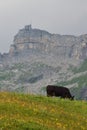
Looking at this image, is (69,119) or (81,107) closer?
(69,119)

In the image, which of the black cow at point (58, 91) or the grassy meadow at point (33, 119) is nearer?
the grassy meadow at point (33, 119)

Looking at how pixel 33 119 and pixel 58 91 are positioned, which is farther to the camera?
pixel 58 91

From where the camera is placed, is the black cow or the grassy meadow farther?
the black cow

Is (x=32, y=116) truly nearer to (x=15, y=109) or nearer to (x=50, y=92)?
(x=15, y=109)

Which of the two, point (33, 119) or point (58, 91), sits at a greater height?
point (33, 119)

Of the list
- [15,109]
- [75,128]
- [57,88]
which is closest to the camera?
[75,128]

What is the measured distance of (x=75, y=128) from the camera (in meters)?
24.7

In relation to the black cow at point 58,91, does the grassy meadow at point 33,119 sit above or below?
above

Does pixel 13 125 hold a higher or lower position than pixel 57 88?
higher

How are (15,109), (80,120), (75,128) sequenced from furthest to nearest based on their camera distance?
1. (80,120)
2. (15,109)
3. (75,128)

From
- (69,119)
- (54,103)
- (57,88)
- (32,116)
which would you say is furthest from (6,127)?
(57,88)

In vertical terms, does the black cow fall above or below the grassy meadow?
below

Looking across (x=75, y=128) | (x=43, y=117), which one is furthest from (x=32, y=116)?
(x=75, y=128)

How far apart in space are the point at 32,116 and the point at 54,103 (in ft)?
35.9
